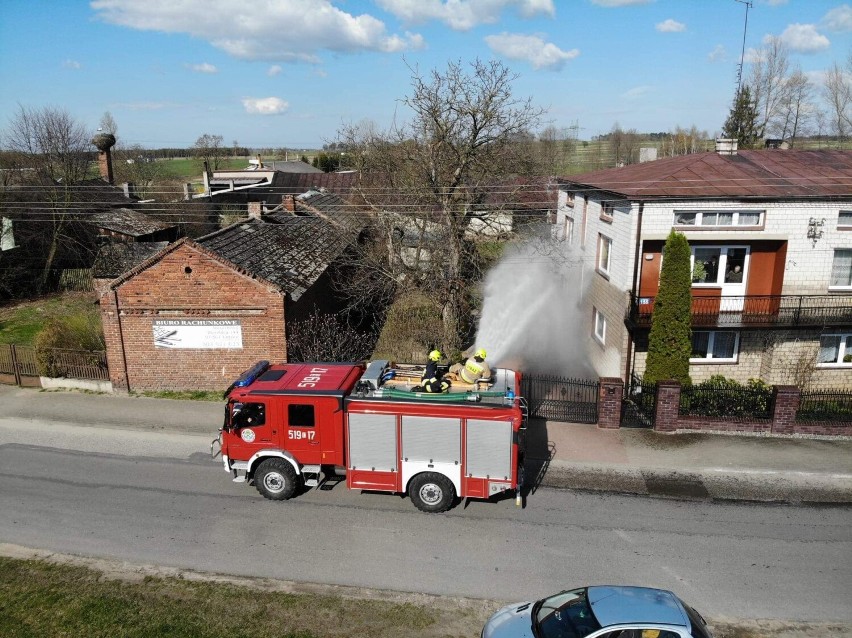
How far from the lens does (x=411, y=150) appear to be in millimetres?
24438

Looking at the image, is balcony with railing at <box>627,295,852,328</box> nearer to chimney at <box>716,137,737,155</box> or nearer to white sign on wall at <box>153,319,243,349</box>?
chimney at <box>716,137,737,155</box>

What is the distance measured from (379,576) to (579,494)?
5.26 meters

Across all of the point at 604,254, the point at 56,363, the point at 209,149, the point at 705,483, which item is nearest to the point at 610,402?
the point at 705,483

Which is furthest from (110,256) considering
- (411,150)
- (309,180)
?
(309,180)

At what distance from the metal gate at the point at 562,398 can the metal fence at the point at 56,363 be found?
46.9 ft

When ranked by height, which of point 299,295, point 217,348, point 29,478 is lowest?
point 29,478

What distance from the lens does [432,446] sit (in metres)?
12.3

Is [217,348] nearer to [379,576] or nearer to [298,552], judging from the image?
[298,552]

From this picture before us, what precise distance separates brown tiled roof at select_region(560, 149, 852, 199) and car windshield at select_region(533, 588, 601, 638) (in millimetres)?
13613

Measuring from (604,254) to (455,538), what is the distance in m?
14.6

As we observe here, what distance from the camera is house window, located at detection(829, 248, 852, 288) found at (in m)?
19.9

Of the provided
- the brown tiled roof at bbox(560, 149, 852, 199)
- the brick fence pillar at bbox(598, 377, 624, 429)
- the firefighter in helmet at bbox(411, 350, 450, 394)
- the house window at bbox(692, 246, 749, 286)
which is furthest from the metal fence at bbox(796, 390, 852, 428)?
the firefighter in helmet at bbox(411, 350, 450, 394)

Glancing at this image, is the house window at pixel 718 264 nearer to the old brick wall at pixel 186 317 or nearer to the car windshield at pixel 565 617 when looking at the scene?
the old brick wall at pixel 186 317

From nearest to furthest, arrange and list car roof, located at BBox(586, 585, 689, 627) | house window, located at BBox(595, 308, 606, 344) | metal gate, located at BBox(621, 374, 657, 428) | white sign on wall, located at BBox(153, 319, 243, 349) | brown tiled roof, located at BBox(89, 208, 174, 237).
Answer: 1. car roof, located at BBox(586, 585, 689, 627)
2. metal gate, located at BBox(621, 374, 657, 428)
3. white sign on wall, located at BBox(153, 319, 243, 349)
4. house window, located at BBox(595, 308, 606, 344)
5. brown tiled roof, located at BBox(89, 208, 174, 237)
